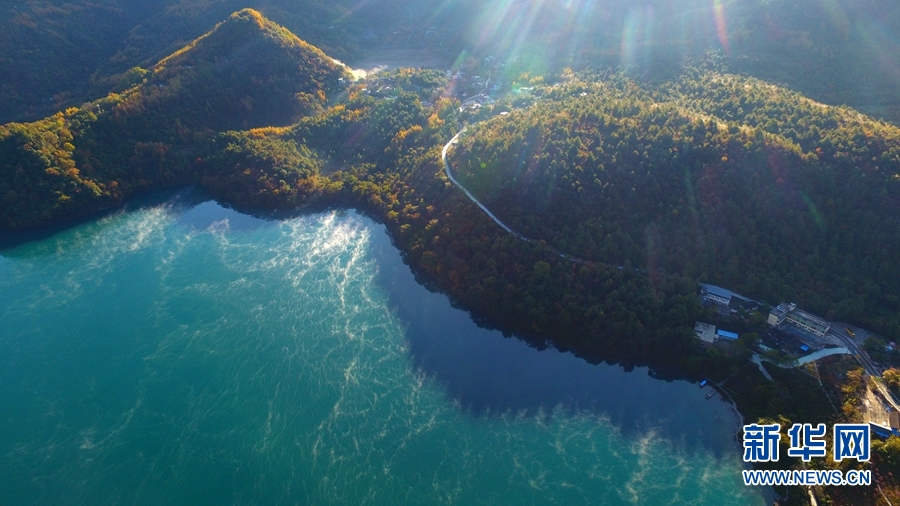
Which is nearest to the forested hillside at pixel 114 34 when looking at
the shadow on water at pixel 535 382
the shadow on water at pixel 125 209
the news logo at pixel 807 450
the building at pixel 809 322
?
Answer: the shadow on water at pixel 125 209

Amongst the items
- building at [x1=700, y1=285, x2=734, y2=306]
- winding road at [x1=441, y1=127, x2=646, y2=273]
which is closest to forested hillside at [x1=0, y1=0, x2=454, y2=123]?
winding road at [x1=441, y1=127, x2=646, y2=273]

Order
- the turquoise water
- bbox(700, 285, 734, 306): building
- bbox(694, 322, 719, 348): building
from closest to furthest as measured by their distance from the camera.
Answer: the turquoise water, bbox(694, 322, 719, 348): building, bbox(700, 285, 734, 306): building

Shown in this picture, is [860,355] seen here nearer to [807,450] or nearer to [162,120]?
[807,450]

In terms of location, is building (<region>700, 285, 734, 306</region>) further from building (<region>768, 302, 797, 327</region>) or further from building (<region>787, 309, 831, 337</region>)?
building (<region>787, 309, 831, 337</region>)

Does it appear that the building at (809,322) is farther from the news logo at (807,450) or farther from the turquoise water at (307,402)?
the turquoise water at (307,402)

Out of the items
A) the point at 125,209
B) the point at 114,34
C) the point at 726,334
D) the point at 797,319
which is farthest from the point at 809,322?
the point at 114,34

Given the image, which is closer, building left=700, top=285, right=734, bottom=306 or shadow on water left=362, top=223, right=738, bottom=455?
shadow on water left=362, top=223, right=738, bottom=455
